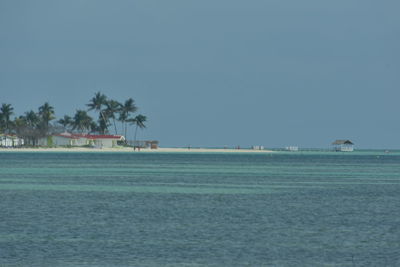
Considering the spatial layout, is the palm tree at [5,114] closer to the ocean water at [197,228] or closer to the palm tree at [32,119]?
the palm tree at [32,119]

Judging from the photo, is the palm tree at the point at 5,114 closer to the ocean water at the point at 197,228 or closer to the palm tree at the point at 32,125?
the palm tree at the point at 32,125

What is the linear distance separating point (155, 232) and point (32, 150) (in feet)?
534

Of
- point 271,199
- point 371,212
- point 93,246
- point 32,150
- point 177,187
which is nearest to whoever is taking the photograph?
point 93,246

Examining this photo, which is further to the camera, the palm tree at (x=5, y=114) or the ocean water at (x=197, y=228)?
the palm tree at (x=5, y=114)

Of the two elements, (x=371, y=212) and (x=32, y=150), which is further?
(x=32, y=150)

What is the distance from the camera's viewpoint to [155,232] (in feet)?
101

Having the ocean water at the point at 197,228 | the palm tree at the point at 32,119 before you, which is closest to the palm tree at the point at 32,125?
the palm tree at the point at 32,119

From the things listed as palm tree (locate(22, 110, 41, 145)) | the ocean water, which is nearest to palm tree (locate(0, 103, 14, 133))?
palm tree (locate(22, 110, 41, 145))

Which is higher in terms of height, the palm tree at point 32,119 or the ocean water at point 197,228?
the palm tree at point 32,119

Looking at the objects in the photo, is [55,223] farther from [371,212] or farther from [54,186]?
[54,186]

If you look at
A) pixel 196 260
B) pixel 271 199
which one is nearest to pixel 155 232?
pixel 196 260

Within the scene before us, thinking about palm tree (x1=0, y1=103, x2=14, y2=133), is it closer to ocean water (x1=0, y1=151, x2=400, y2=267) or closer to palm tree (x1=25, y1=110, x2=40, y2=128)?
palm tree (x1=25, y1=110, x2=40, y2=128)

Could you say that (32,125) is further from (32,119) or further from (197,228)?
(197,228)

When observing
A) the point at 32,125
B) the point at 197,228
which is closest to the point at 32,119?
the point at 32,125
